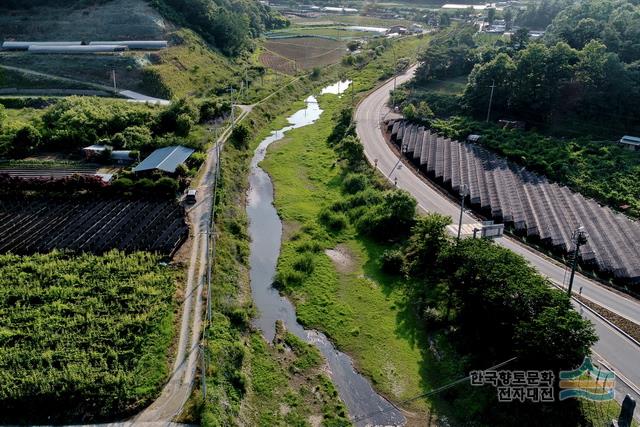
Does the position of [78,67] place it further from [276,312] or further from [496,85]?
[496,85]

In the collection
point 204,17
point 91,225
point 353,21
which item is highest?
point 204,17

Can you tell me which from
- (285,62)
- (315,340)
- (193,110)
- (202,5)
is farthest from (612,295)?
(202,5)

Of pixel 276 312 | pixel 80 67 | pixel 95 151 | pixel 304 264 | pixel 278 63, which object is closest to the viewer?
pixel 276 312

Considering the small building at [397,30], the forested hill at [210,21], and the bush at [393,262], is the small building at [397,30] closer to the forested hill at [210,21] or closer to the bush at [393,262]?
the forested hill at [210,21]

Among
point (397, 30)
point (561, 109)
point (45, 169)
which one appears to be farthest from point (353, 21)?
point (45, 169)

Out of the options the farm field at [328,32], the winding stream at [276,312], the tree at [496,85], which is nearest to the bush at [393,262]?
the winding stream at [276,312]

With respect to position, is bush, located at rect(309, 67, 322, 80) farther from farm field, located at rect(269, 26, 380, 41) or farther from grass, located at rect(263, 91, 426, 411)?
grass, located at rect(263, 91, 426, 411)
